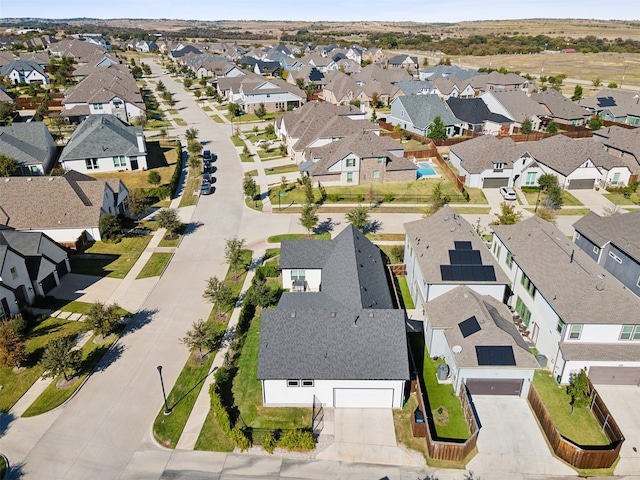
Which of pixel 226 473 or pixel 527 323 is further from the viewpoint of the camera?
pixel 527 323

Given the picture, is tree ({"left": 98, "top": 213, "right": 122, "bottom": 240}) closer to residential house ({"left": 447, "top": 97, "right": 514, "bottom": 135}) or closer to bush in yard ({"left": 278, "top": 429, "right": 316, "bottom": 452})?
bush in yard ({"left": 278, "top": 429, "right": 316, "bottom": 452})

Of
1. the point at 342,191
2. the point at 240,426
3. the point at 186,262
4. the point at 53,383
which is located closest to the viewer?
the point at 240,426

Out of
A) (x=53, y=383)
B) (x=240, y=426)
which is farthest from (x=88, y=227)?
(x=240, y=426)

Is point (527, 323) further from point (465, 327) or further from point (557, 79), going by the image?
point (557, 79)

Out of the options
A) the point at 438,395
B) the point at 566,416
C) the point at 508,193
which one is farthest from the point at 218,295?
the point at 508,193

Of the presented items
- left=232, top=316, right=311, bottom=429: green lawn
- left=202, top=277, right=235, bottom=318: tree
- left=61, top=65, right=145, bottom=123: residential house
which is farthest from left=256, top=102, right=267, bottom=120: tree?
left=232, top=316, right=311, bottom=429: green lawn

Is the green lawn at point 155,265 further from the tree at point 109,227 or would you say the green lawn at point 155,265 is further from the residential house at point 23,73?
the residential house at point 23,73
